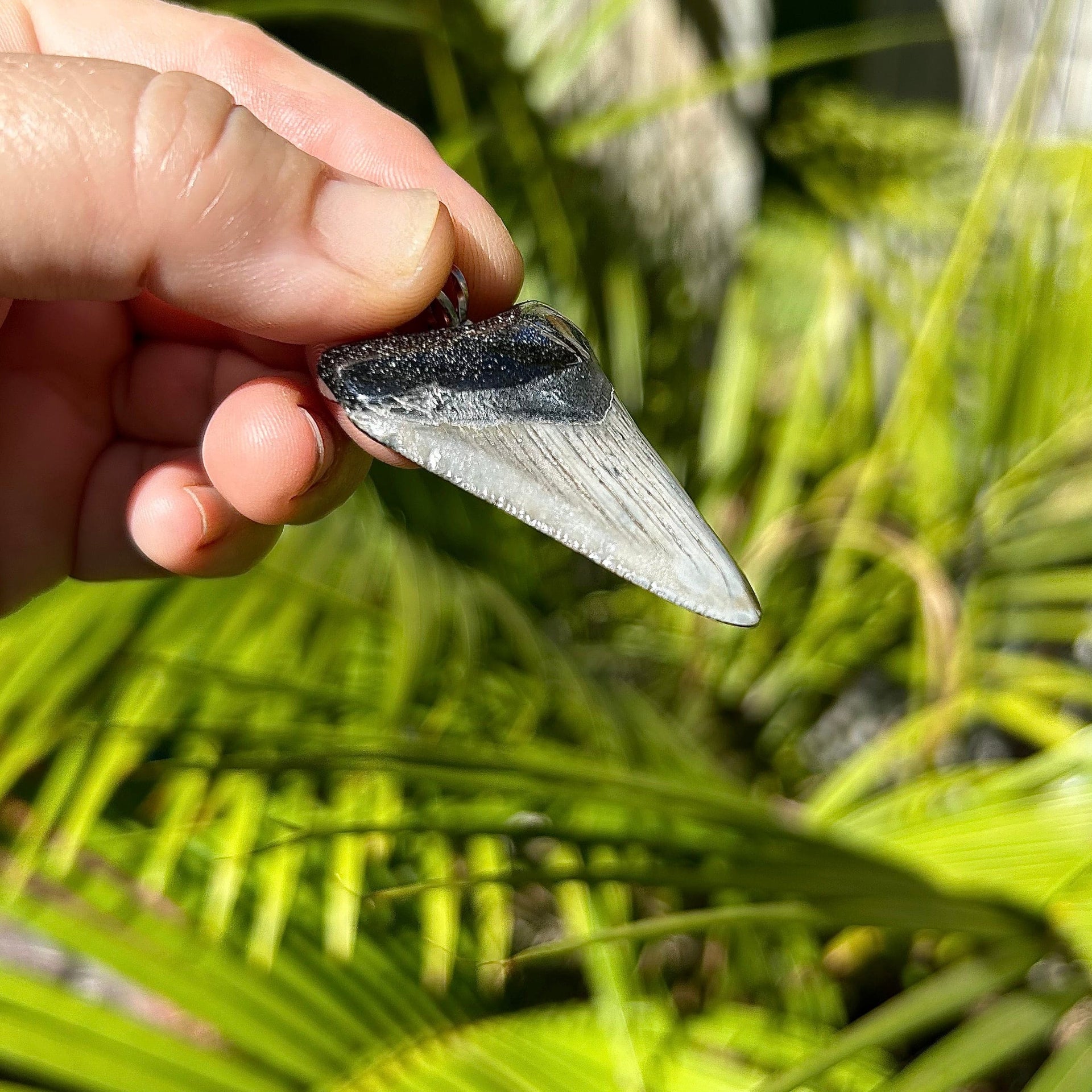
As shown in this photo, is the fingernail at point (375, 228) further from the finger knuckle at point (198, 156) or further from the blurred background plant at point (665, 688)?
the blurred background plant at point (665, 688)

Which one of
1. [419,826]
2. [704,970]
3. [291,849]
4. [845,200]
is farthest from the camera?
[845,200]

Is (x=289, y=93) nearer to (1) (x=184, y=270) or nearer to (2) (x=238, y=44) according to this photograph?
(2) (x=238, y=44)

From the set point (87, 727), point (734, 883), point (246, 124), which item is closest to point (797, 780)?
point (734, 883)

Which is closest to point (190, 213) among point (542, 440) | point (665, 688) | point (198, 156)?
point (198, 156)

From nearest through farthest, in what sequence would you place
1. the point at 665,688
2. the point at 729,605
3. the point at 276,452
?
the point at 729,605, the point at 276,452, the point at 665,688

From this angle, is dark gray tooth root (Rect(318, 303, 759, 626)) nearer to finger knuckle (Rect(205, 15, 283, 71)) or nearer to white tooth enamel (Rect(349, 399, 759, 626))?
white tooth enamel (Rect(349, 399, 759, 626))

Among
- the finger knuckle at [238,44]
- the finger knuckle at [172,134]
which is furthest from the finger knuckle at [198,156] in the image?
the finger knuckle at [238,44]

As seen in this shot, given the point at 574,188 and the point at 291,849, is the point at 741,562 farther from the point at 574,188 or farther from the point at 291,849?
the point at 291,849
